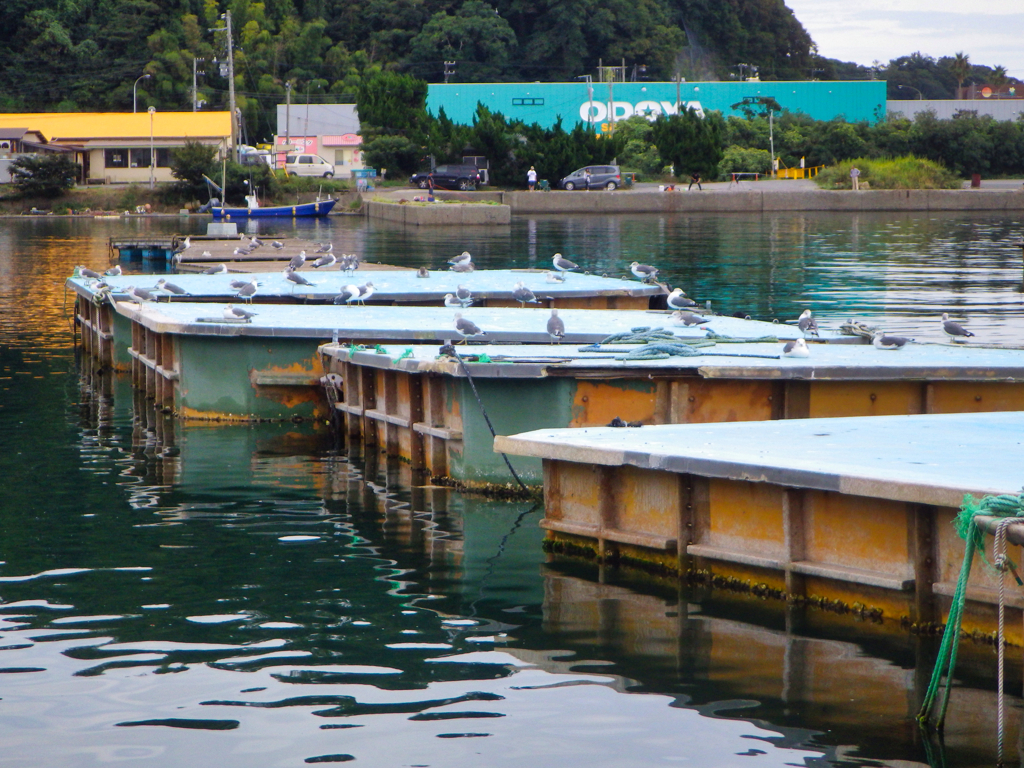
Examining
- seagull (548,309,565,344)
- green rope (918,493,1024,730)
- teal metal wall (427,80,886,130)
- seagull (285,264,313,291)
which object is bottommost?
green rope (918,493,1024,730)

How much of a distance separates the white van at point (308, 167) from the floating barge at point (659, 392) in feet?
222

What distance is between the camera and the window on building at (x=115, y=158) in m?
81.6

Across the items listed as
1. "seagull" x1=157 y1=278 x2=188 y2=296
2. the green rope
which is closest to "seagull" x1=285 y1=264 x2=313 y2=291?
"seagull" x1=157 y1=278 x2=188 y2=296

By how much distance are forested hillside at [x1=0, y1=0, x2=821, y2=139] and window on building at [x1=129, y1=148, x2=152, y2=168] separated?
1329 centimetres

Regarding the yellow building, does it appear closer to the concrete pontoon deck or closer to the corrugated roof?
the corrugated roof

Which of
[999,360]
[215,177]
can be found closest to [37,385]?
[999,360]

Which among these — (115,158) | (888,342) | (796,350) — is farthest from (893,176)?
(796,350)

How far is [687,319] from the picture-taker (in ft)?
52.8

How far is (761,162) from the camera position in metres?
77.7

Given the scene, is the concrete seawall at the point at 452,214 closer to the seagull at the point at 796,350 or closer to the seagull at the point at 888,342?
the seagull at the point at 888,342

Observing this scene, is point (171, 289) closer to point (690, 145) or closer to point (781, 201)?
point (781, 201)

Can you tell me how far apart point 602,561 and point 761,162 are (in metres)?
70.8

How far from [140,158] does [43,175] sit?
1022 centimetres

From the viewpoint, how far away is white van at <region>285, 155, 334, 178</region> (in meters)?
78.9
